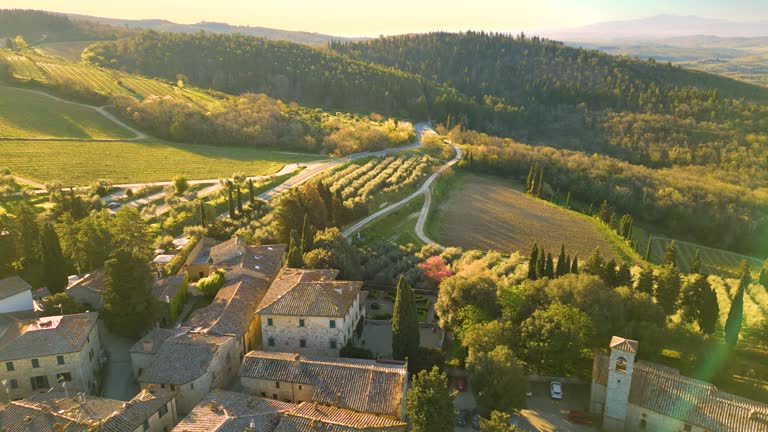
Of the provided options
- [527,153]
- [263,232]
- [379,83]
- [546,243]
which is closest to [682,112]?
[527,153]

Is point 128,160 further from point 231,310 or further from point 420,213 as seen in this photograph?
point 231,310

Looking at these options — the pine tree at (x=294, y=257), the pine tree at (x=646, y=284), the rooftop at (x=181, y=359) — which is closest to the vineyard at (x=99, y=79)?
the pine tree at (x=294, y=257)

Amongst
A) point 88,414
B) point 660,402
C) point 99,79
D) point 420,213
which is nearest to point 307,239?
point 88,414

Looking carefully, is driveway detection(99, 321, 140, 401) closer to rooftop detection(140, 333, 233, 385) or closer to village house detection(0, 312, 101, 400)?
village house detection(0, 312, 101, 400)

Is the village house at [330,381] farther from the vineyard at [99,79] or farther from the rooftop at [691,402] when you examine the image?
the vineyard at [99,79]

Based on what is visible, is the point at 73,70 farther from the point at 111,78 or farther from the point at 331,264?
the point at 331,264

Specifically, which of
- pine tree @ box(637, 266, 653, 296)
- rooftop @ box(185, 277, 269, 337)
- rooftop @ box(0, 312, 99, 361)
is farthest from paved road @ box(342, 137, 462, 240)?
rooftop @ box(0, 312, 99, 361)
